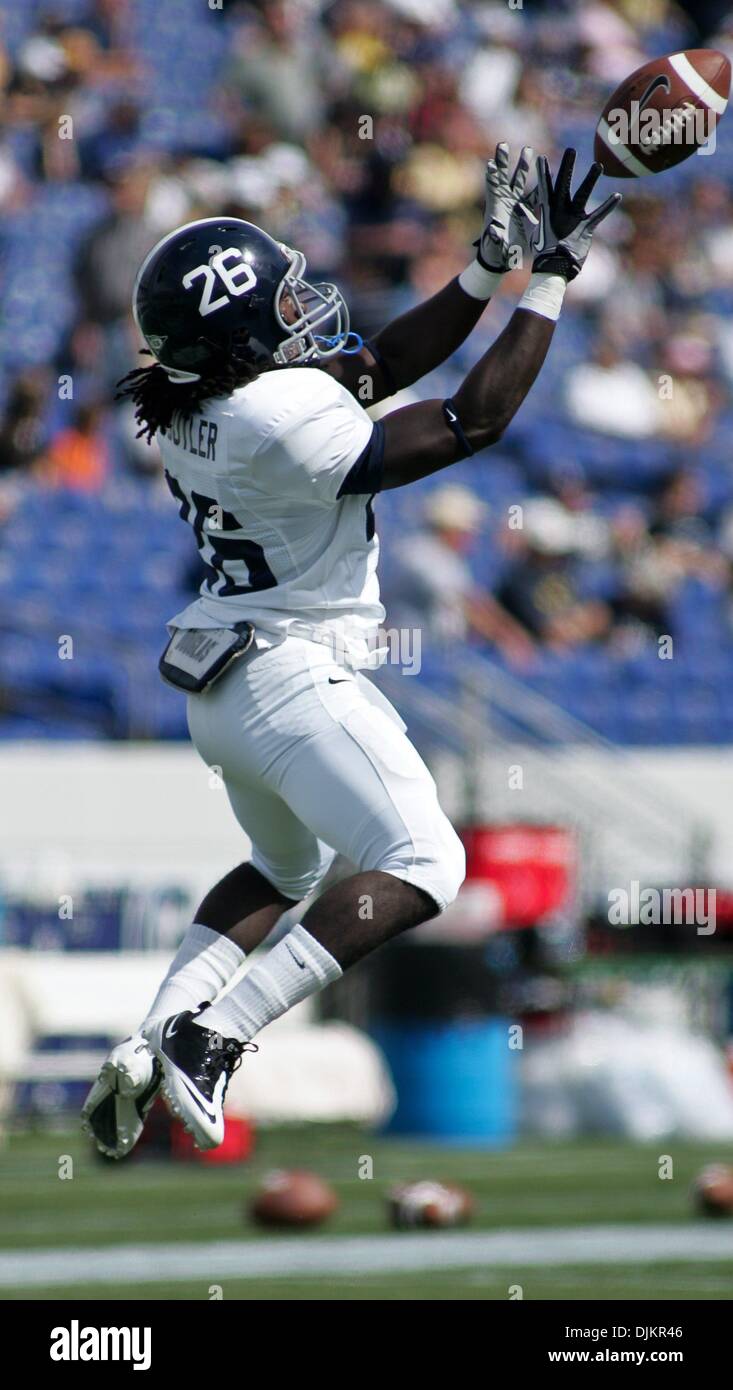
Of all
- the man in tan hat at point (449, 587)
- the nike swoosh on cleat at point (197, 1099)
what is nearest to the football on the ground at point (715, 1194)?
the nike swoosh on cleat at point (197, 1099)

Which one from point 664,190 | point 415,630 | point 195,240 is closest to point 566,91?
point 664,190

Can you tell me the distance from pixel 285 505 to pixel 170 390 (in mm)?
367

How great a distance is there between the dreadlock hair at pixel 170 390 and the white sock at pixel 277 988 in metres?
1.07

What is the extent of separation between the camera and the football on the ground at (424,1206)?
646 cm

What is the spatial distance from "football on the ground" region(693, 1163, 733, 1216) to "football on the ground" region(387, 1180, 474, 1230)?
810 mm

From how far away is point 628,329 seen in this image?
13.9 meters

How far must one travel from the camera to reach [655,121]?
464 centimetres

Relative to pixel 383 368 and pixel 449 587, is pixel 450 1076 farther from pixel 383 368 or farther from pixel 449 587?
pixel 383 368

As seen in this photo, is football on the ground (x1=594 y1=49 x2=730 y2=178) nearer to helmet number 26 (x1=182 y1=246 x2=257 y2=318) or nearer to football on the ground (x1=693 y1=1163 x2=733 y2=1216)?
helmet number 26 (x1=182 y1=246 x2=257 y2=318)

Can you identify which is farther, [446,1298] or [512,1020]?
[512,1020]

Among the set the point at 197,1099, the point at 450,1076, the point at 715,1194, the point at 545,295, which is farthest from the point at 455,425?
the point at 450,1076

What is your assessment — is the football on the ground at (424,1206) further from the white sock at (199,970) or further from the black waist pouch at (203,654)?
the black waist pouch at (203,654)
